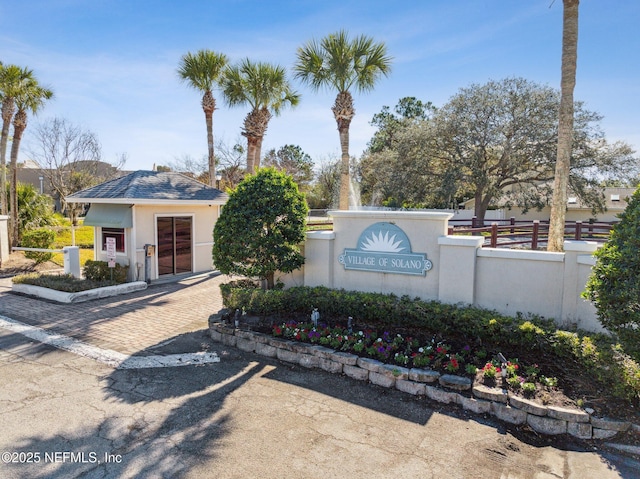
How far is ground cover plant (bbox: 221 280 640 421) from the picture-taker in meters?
4.60

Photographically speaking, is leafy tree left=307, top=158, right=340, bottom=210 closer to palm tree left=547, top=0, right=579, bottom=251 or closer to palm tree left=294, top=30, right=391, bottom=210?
palm tree left=294, top=30, right=391, bottom=210

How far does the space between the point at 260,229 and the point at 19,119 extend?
48.6ft

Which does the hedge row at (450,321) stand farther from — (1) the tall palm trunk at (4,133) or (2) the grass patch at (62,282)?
(1) the tall palm trunk at (4,133)

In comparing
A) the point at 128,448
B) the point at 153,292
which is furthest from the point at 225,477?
the point at 153,292

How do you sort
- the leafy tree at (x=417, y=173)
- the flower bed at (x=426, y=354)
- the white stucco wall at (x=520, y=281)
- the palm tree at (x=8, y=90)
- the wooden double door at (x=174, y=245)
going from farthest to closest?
1. the leafy tree at (x=417, y=173)
2. the palm tree at (x=8, y=90)
3. the wooden double door at (x=174, y=245)
4. the white stucco wall at (x=520, y=281)
5. the flower bed at (x=426, y=354)

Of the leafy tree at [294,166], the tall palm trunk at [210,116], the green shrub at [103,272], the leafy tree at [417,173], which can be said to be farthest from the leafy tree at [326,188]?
the green shrub at [103,272]

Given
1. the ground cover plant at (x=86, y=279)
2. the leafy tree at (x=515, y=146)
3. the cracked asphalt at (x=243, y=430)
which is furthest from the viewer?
the leafy tree at (x=515, y=146)

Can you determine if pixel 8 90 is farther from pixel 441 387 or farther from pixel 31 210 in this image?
pixel 441 387

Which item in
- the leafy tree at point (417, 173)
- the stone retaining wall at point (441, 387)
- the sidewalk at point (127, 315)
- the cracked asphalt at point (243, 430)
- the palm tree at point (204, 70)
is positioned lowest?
the cracked asphalt at point (243, 430)

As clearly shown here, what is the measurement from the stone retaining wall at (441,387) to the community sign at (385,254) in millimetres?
2050

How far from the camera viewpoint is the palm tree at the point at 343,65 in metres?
13.0

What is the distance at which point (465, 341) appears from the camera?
597cm

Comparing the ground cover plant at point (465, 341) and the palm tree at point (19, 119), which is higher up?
the palm tree at point (19, 119)

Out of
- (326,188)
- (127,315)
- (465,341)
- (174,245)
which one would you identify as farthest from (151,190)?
(326,188)
